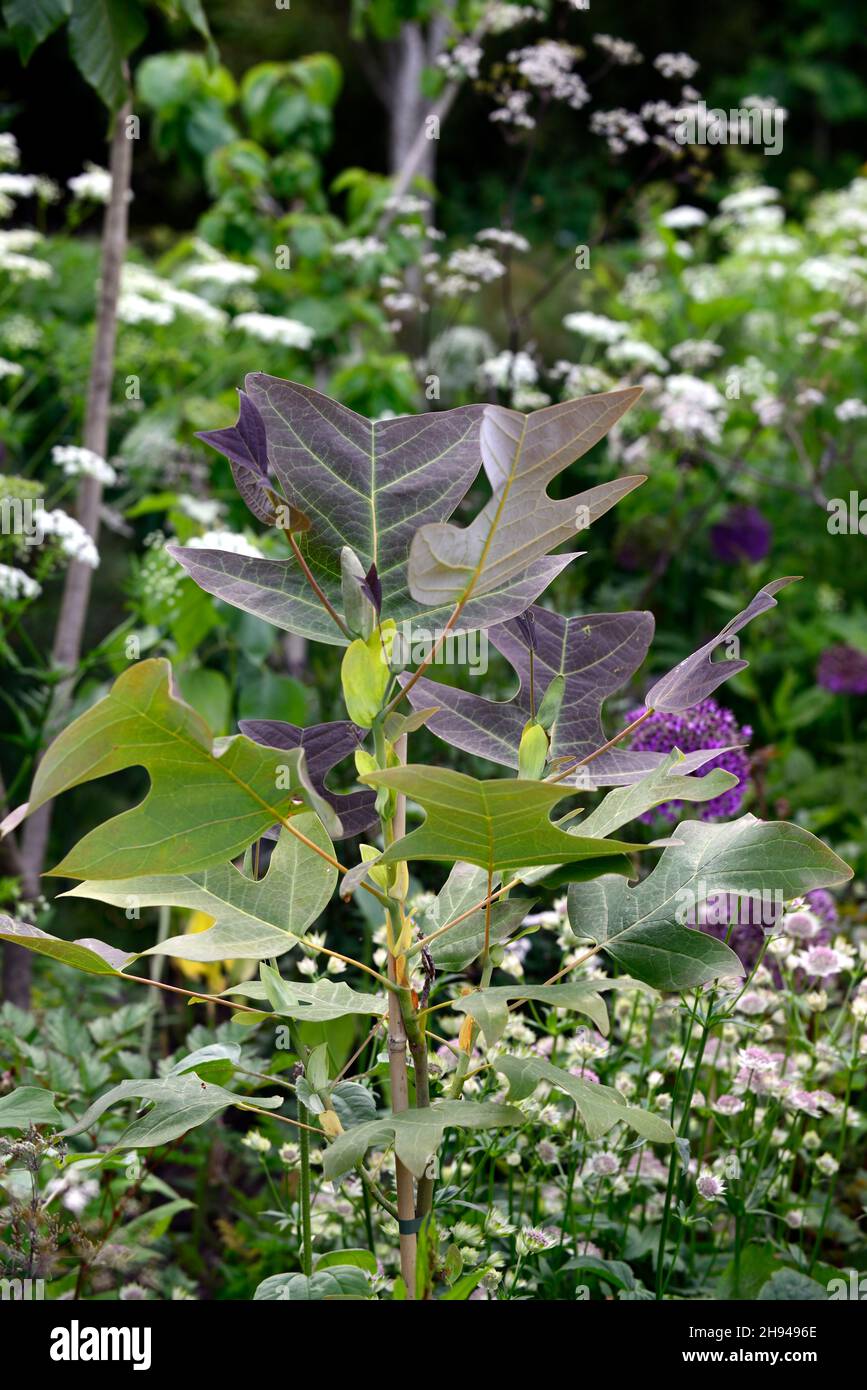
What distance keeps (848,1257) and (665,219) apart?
3088mm

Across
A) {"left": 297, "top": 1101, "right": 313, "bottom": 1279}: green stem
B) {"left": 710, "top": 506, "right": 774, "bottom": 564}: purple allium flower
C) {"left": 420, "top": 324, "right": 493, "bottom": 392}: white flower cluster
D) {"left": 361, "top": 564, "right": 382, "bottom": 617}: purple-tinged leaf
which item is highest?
{"left": 420, "top": 324, "right": 493, "bottom": 392}: white flower cluster

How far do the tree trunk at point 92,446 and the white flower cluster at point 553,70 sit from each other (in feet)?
3.51

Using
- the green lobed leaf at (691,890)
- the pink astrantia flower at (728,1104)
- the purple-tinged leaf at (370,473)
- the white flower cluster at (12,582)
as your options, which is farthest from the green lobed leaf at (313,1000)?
the white flower cluster at (12,582)

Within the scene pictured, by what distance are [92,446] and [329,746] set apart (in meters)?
1.44

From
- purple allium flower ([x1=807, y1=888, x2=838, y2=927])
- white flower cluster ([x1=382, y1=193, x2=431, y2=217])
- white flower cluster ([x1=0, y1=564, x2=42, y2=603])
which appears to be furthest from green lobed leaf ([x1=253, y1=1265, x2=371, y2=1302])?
white flower cluster ([x1=382, y1=193, x2=431, y2=217])

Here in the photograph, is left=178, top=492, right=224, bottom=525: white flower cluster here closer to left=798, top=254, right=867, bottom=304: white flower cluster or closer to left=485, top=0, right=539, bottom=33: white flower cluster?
left=485, top=0, right=539, bottom=33: white flower cluster

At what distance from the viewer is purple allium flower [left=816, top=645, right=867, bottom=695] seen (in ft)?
9.88

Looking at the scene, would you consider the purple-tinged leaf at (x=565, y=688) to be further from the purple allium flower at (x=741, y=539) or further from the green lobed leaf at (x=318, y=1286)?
the purple allium flower at (x=741, y=539)

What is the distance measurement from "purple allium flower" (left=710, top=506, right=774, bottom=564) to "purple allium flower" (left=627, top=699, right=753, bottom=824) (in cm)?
212

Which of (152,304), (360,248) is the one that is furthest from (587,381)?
(152,304)

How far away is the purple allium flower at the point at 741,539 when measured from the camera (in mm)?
3545

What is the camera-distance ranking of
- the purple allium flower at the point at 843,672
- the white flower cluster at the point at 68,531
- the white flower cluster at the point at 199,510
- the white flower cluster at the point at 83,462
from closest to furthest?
1. the white flower cluster at the point at 68,531
2. the white flower cluster at the point at 83,462
3. the white flower cluster at the point at 199,510
4. the purple allium flower at the point at 843,672

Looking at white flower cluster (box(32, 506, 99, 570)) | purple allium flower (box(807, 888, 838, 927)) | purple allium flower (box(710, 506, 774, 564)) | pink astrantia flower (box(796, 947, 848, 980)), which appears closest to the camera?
pink astrantia flower (box(796, 947, 848, 980))

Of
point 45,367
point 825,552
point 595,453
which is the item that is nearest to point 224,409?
point 45,367
